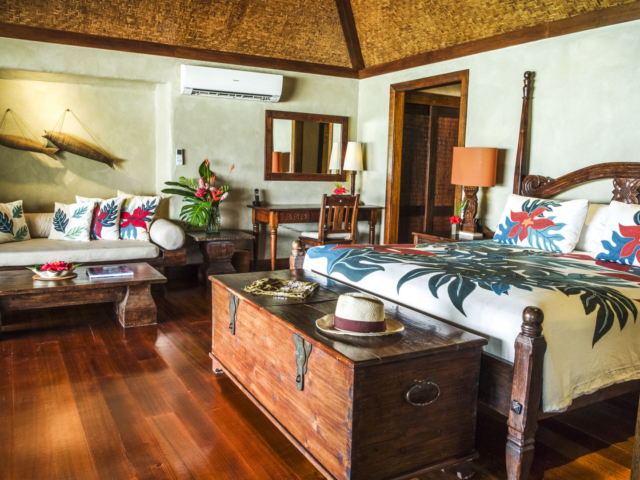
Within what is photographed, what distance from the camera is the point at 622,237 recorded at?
9.59 feet

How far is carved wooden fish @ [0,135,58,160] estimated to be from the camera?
4.97m

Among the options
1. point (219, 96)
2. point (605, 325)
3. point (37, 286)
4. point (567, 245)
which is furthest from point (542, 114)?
Answer: point (37, 286)

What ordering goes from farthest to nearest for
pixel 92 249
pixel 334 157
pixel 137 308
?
1. pixel 334 157
2. pixel 92 249
3. pixel 137 308

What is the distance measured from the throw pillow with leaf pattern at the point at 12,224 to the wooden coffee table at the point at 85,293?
31.3 inches

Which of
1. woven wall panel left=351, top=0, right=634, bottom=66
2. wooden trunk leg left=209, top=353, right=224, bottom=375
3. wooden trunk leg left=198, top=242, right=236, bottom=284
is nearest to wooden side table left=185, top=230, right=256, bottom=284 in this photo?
wooden trunk leg left=198, top=242, right=236, bottom=284

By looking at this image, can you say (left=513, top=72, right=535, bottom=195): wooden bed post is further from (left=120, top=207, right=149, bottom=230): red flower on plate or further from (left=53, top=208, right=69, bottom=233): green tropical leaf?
(left=53, top=208, right=69, bottom=233): green tropical leaf

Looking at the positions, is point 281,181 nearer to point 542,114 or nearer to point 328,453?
point 542,114

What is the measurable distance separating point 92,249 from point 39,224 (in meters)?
0.87

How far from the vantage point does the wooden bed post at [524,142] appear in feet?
13.6

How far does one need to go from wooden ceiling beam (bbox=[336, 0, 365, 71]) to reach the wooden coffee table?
3387 millimetres

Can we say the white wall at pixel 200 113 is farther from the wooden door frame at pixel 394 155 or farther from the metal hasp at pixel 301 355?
the metal hasp at pixel 301 355

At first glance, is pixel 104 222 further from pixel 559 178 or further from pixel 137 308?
pixel 559 178

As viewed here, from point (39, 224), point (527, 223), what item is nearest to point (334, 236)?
point (527, 223)

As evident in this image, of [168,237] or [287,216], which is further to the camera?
[287,216]
